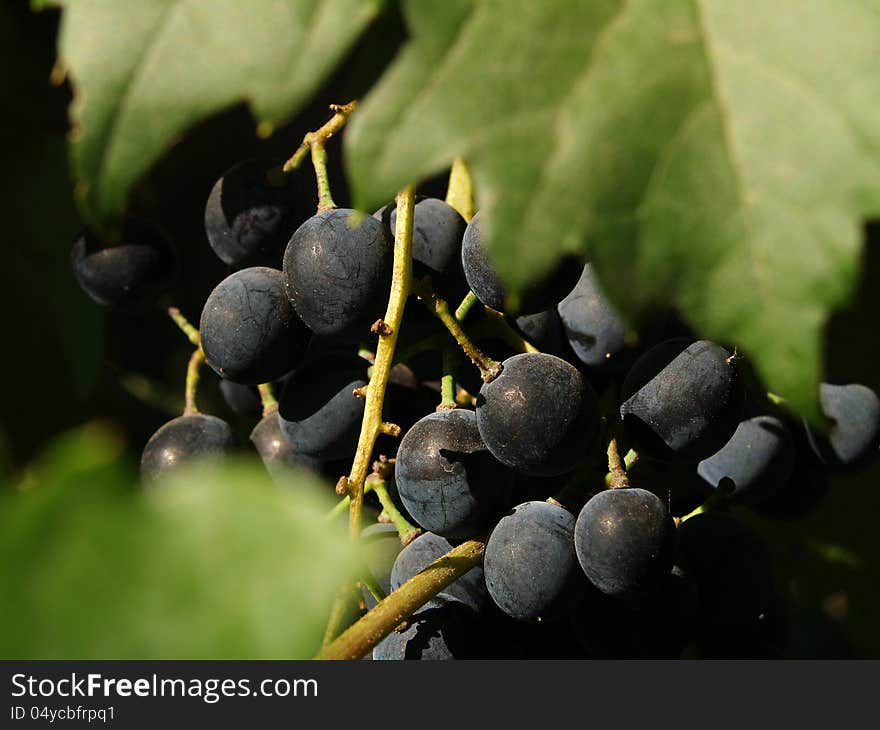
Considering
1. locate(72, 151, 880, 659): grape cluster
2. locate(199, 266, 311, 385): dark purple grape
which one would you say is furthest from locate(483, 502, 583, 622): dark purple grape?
locate(199, 266, 311, 385): dark purple grape

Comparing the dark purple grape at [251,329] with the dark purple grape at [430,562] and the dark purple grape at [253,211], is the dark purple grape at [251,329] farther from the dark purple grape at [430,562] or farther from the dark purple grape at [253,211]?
the dark purple grape at [430,562]

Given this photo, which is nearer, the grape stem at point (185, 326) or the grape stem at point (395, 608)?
the grape stem at point (395, 608)

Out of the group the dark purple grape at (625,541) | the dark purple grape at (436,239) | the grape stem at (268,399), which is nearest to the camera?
the dark purple grape at (625,541)

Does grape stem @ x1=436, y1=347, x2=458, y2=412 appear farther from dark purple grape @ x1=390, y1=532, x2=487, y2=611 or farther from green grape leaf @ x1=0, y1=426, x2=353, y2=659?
green grape leaf @ x1=0, y1=426, x2=353, y2=659

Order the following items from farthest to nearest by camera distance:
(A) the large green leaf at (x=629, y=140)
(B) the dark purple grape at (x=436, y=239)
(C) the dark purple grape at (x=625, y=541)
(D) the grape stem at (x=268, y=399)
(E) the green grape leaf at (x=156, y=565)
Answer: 1. (D) the grape stem at (x=268, y=399)
2. (B) the dark purple grape at (x=436, y=239)
3. (C) the dark purple grape at (x=625, y=541)
4. (A) the large green leaf at (x=629, y=140)
5. (E) the green grape leaf at (x=156, y=565)

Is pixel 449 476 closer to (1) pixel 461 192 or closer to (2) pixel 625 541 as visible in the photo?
(2) pixel 625 541

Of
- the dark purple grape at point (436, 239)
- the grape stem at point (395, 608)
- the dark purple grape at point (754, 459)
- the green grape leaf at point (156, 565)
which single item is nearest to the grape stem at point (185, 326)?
the dark purple grape at point (436, 239)

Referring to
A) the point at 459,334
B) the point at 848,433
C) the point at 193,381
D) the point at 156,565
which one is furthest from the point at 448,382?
the point at 156,565
